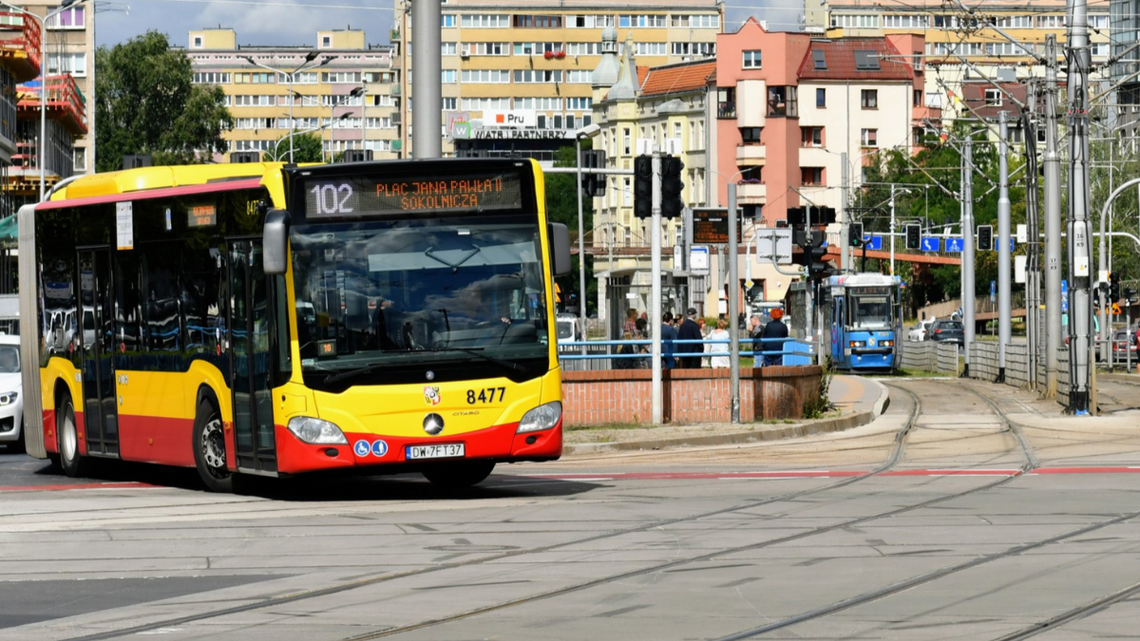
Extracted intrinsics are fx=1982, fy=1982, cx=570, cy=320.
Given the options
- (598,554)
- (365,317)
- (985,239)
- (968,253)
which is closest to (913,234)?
(985,239)

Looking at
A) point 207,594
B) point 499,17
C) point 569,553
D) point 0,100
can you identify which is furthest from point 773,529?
point 499,17

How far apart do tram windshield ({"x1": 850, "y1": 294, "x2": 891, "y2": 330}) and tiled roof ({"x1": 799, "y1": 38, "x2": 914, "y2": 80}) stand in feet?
187

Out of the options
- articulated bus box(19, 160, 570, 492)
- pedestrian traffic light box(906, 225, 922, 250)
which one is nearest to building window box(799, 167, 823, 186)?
pedestrian traffic light box(906, 225, 922, 250)

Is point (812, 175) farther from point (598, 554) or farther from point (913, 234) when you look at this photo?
point (598, 554)

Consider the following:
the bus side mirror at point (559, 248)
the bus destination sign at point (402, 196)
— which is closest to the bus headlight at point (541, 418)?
the bus side mirror at point (559, 248)

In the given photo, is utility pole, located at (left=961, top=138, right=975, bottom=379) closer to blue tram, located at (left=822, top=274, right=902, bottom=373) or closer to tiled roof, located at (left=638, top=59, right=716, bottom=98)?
blue tram, located at (left=822, top=274, right=902, bottom=373)

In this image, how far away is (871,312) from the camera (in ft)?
191

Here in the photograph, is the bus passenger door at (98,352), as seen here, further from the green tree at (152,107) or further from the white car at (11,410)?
the green tree at (152,107)

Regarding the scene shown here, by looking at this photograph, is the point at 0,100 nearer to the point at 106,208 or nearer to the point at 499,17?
the point at 106,208

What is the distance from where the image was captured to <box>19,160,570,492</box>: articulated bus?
1602 cm

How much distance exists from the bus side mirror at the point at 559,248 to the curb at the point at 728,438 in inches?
264

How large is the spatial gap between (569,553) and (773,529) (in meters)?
1.90

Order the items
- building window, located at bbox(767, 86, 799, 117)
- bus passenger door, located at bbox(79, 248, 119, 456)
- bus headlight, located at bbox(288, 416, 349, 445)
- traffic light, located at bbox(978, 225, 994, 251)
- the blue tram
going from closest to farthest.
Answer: bus headlight, located at bbox(288, 416, 349, 445) → bus passenger door, located at bbox(79, 248, 119, 456) → traffic light, located at bbox(978, 225, 994, 251) → the blue tram → building window, located at bbox(767, 86, 799, 117)

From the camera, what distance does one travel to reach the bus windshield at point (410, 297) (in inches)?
631
